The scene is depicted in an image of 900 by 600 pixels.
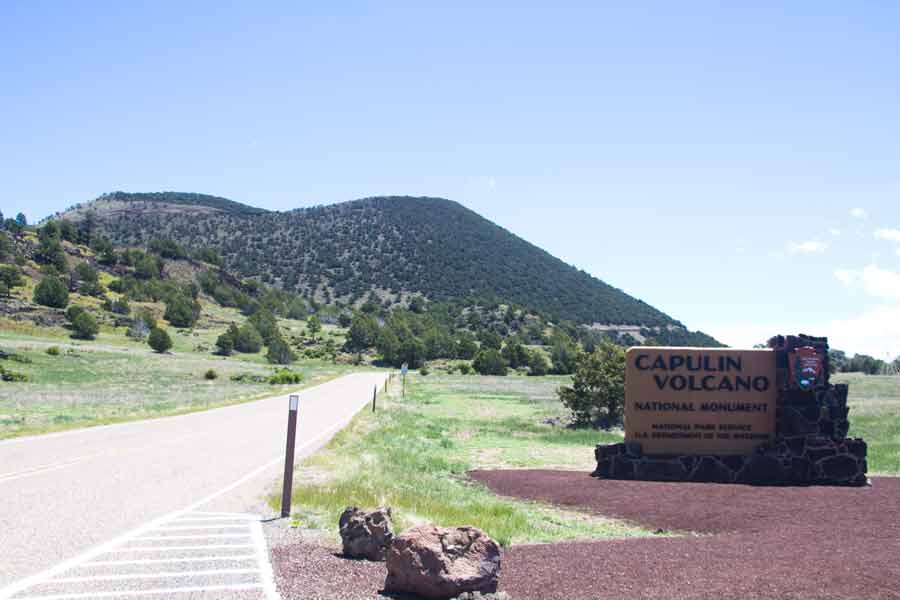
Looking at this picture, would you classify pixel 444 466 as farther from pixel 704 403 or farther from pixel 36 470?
pixel 36 470

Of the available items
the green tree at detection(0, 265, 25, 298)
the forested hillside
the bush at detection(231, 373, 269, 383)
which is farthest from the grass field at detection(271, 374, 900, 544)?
the forested hillside

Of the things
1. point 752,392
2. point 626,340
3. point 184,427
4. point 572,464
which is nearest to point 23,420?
point 184,427

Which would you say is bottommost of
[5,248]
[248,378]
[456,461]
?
[248,378]

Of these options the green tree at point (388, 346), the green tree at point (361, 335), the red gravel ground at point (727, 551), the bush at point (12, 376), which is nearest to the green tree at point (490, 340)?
the green tree at point (388, 346)

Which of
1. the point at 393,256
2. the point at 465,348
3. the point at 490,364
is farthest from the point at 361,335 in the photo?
the point at 393,256

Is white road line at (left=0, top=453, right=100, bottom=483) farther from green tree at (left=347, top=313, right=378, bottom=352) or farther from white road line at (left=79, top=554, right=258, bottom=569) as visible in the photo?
green tree at (left=347, top=313, right=378, bottom=352)

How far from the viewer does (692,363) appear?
16125 millimetres

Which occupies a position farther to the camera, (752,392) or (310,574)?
(752,392)

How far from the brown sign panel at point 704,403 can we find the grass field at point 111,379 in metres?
13.9

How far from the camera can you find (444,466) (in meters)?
16.8

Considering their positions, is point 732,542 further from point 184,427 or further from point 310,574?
point 184,427

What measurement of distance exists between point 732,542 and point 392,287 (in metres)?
117

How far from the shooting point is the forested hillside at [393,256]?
125250 mm

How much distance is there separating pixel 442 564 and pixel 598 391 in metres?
25.5
